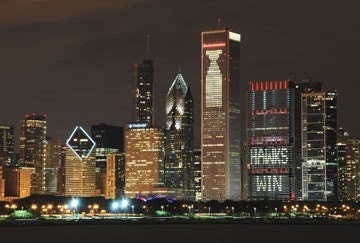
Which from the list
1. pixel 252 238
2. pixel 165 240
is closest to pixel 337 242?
pixel 252 238

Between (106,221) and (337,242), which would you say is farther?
(106,221)

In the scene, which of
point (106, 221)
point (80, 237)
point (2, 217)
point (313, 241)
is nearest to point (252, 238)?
point (313, 241)

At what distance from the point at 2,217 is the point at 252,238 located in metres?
70.7

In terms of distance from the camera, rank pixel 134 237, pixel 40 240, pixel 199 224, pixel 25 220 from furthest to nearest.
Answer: pixel 199 224 < pixel 25 220 < pixel 134 237 < pixel 40 240

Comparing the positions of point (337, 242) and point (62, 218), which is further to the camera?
point (62, 218)

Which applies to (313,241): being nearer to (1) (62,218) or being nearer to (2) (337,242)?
(2) (337,242)

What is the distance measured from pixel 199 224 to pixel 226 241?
73.8 metres

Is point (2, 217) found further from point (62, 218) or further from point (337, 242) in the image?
point (337, 242)

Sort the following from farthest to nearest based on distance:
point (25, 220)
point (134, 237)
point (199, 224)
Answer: point (199, 224) < point (25, 220) < point (134, 237)

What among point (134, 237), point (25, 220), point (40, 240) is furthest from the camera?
point (25, 220)

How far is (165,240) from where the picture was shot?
127875 millimetres

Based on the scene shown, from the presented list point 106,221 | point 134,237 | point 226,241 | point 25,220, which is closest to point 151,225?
point 106,221

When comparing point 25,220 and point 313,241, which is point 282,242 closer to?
point 313,241

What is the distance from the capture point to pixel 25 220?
183m
